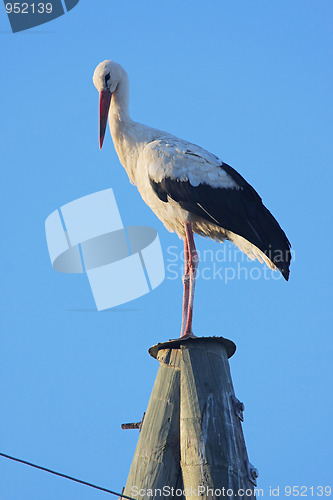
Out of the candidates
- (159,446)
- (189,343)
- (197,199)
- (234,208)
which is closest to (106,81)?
(197,199)

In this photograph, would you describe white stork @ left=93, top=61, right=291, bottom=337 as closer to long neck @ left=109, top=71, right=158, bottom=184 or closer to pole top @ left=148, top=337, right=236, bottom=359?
long neck @ left=109, top=71, right=158, bottom=184

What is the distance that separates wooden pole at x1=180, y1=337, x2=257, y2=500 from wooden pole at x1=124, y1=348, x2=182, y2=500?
0.19 feet

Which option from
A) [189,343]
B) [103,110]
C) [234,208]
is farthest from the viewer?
[103,110]

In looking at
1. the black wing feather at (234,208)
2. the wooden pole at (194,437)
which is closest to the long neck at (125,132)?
the black wing feather at (234,208)

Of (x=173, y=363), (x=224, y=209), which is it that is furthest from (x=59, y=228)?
(x=173, y=363)

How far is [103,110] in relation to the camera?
7.39 meters

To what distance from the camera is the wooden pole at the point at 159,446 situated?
373 centimetres

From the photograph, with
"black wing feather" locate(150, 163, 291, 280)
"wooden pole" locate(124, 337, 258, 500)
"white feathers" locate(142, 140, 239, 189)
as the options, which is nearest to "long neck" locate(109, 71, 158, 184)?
"white feathers" locate(142, 140, 239, 189)

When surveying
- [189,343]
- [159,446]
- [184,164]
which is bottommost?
[159,446]

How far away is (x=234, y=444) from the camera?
3.74 metres

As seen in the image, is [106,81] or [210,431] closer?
[210,431]

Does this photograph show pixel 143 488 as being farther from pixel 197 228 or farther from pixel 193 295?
pixel 197 228

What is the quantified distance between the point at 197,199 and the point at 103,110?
5.07ft

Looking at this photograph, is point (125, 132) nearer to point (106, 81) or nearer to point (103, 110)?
point (103, 110)
